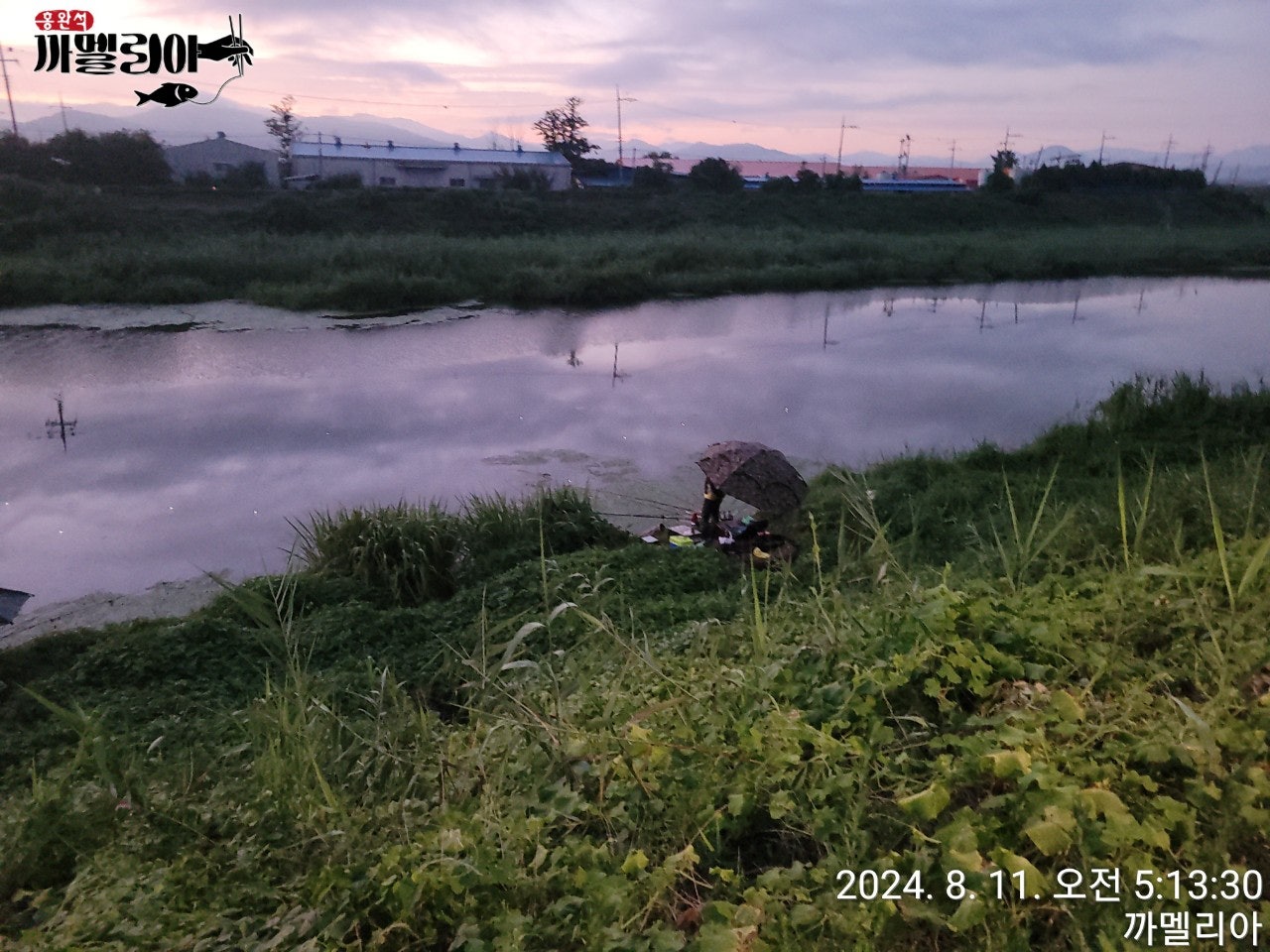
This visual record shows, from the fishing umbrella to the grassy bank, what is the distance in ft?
23.1

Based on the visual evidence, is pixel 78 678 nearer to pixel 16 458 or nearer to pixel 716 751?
pixel 716 751

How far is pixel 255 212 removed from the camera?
567 inches

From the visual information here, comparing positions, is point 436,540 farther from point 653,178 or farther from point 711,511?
point 653,178

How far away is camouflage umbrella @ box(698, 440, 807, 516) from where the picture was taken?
4312 mm

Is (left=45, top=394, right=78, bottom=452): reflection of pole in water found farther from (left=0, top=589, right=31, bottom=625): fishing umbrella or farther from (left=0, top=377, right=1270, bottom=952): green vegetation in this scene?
(left=0, top=377, right=1270, bottom=952): green vegetation

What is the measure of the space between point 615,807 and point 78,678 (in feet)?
8.02

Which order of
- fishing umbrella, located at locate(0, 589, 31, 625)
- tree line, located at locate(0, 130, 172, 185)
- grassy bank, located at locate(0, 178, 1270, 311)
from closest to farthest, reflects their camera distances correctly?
fishing umbrella, located at locate(0, 589, 31, 625) → grassy bank, located at locate(0, 178, 1270, 311) → tree line, located at locate(0, 130, 172, 185)

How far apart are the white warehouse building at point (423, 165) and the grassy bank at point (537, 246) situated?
414 cm

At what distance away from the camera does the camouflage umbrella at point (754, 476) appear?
4.31m

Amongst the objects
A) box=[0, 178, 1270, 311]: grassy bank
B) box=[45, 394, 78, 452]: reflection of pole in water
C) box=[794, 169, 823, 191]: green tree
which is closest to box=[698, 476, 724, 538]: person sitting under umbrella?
box=[45, 394, 78, 452]: reflection of pole in water

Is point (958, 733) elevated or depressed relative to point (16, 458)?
elevated

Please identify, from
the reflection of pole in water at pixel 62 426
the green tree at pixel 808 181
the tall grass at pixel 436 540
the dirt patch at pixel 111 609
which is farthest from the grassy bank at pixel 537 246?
the dirt patch at pixel 111 609

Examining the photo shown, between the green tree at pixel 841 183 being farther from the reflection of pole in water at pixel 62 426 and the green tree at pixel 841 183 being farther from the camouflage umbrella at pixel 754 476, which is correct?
the camouflage umbrella at pixel 754 476

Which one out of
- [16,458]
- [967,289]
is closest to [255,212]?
[16,458]
